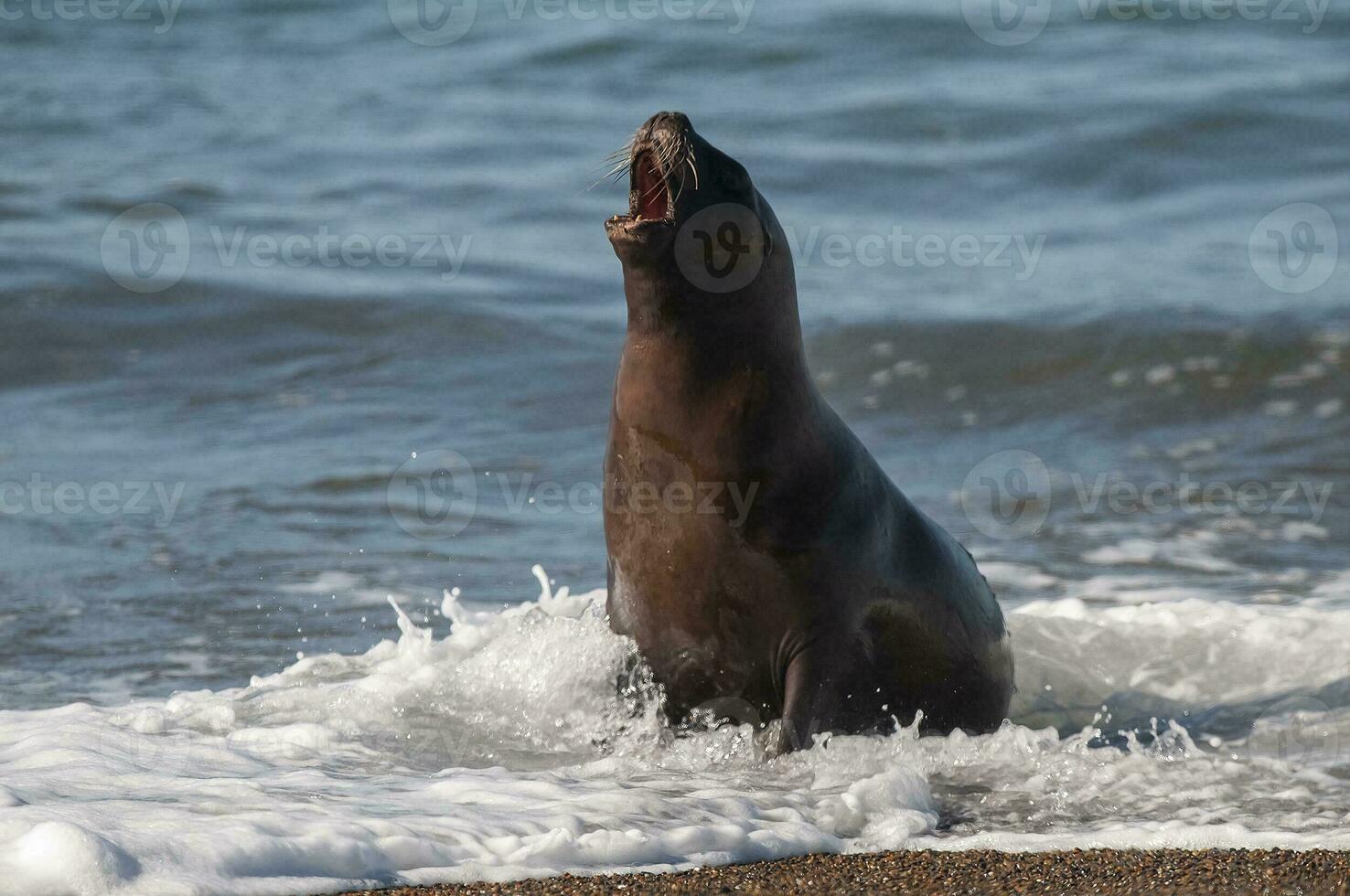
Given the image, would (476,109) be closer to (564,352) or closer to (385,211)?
(385,211)

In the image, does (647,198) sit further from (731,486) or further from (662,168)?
(731,486)

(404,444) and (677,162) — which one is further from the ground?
(677,162)

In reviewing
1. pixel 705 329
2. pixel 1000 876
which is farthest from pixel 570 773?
pixel 1000 876

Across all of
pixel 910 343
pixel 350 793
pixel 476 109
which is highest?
pixel 476 109

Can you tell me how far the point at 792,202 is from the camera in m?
16.5

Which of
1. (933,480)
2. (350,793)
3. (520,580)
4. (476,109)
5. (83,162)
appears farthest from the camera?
(476,109)

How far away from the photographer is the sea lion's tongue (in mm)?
5152

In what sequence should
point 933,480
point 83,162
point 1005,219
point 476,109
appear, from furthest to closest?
1. point 476,109
2. point 83,162
3. point 1005,219
4. point 933,480

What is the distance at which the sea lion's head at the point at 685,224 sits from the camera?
504 centimetres

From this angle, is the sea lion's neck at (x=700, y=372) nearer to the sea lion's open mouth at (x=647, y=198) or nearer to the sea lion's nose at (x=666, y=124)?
the sea lion's open mouth at (x=647, y=198)

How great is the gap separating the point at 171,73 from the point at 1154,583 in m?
18.4

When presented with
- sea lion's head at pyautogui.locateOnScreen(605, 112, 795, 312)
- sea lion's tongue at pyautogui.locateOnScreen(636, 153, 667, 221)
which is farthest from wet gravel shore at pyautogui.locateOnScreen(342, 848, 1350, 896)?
sea lion's tongue at pyautogui.locateOnScreen(636, 153, 667, 221)

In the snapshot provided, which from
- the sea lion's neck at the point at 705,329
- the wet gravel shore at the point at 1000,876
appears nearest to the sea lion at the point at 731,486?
the sea lion's neck at the point at 705,329

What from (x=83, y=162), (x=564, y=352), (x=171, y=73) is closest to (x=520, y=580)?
(x=564, y=352)
